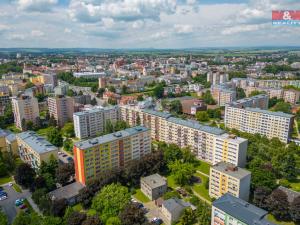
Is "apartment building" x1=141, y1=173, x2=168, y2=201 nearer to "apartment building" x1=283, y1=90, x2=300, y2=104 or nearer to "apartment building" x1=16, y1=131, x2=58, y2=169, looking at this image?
"apartment building" x1=16, y1=131, x2=58, y2=169

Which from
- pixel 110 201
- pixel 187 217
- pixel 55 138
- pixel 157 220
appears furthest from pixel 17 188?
pixel 187 217

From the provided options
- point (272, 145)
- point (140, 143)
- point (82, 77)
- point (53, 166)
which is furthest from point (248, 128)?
point (82, 77)

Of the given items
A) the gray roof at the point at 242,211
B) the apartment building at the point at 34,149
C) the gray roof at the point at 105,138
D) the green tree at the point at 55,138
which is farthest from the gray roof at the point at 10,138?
the gray roof at the point at 242,211

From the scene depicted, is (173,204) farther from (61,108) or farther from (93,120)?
(61,108)

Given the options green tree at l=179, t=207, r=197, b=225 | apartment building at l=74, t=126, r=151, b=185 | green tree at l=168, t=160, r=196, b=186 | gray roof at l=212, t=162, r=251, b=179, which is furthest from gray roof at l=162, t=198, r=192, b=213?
apartment building at l=74, t=126, r=151, b=185

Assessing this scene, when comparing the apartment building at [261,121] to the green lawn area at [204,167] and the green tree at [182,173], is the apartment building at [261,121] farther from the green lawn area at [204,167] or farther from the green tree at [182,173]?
the green tree at [182,173]

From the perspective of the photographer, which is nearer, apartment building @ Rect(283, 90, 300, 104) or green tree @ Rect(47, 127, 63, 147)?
green tree @ Rect(47, 127, 63, 147)
